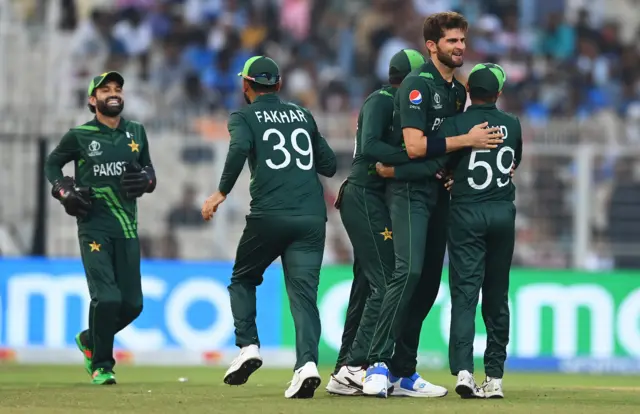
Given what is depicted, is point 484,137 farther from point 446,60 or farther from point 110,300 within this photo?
point 110,300

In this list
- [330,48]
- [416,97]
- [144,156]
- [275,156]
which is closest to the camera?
[416,97]

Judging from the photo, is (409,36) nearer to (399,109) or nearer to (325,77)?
(325,77)

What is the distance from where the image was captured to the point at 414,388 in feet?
32.7

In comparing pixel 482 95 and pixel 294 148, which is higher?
pixel 482 95

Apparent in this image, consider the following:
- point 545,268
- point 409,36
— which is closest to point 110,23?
point 409,36

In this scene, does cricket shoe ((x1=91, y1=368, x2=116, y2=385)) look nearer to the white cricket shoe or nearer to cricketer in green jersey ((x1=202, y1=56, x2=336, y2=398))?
cricketer in green jersey ((x1=202, y1=56, x2=336, y2=398))

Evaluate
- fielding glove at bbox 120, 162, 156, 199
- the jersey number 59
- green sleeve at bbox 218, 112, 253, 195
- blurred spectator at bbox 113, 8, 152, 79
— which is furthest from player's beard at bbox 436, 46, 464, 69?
blurred spectator at bbox 113, 8, 152, 79

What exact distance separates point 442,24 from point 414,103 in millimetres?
578

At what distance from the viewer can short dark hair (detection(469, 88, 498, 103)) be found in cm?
971

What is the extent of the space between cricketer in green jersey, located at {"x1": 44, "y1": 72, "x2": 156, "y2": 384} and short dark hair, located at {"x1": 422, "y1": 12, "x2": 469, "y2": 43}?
3.08 metres

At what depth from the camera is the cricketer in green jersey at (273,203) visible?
9609 mm

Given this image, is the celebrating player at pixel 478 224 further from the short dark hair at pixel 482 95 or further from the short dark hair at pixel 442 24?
the short dark hair at pixel 442 24

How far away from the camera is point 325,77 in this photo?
73.7 ft

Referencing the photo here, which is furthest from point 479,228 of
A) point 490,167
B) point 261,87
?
point 261,87
